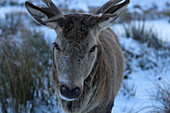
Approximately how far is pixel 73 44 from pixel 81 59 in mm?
201

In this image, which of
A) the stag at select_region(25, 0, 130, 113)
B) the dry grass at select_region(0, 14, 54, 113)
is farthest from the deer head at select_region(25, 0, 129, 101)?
the dry grass at select_region(0, 14, 54, 113)

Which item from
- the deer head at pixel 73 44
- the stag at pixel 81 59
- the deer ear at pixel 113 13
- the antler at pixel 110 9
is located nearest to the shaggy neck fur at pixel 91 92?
the stag at pixel 81 59

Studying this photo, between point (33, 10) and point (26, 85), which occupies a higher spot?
point (33, 10)

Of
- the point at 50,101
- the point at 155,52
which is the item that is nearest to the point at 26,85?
the point at 50,101

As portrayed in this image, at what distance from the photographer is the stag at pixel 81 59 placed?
2.13 meters

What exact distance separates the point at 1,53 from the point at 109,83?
114 inches

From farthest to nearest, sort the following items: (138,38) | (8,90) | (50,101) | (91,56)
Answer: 1. (138,38)
2. (50,101)
3. (8,90)
4. (91,56)

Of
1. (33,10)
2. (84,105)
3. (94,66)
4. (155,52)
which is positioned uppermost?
(33,10)

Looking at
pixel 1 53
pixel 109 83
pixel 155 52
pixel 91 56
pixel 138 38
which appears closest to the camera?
pixel 91 56

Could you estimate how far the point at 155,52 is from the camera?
639 centimetres

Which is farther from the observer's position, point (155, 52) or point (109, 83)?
point (155, 52)

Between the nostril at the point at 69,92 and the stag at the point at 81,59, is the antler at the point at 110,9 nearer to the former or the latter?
the stag at the point at 81,59

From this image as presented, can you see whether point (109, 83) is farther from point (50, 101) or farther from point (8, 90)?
point (8, 90)

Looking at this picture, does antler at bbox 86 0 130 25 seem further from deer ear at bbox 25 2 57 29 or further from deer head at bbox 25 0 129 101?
deer ear at bbox 25 2 57 29
